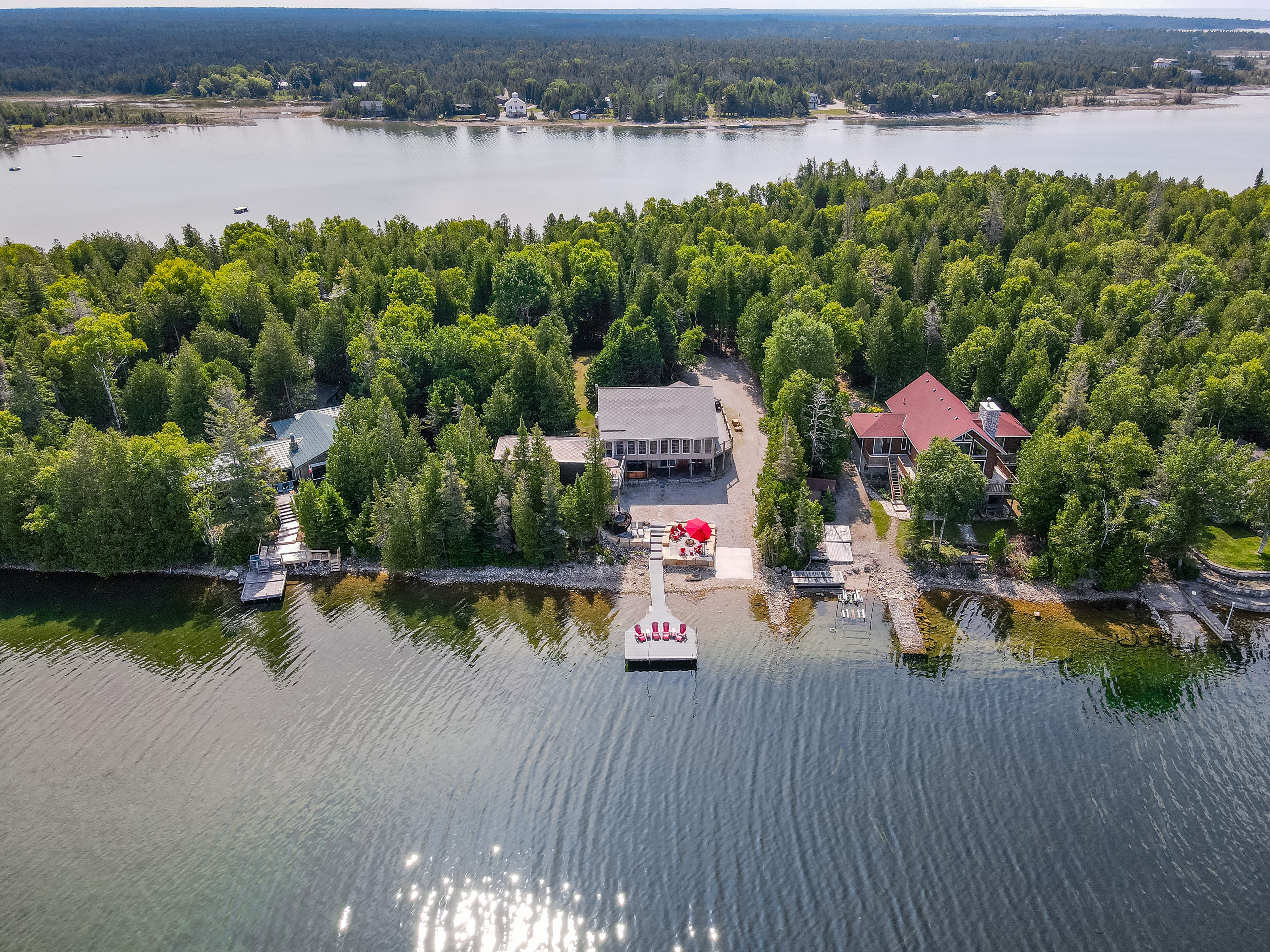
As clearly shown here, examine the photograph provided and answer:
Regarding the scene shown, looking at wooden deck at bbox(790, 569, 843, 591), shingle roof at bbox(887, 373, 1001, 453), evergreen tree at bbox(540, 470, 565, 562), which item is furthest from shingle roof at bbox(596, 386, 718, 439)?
shingle roof at bbox(887, 373, 1001, 453)

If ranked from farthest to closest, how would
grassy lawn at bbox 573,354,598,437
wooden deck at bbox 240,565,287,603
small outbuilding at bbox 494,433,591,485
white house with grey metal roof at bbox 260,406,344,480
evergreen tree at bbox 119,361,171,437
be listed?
grassy lawn at bbox 573,354,598,437 < evergreen tree at bbox 119,361,171,437 < white house with grey metal roof at bbox 260,406,344,480 < small outbuilding at bbox 494,433,591,485 < wooden deck at bbox 240,565,287,603

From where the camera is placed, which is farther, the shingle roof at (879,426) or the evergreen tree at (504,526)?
the shingle roof at (879,426)

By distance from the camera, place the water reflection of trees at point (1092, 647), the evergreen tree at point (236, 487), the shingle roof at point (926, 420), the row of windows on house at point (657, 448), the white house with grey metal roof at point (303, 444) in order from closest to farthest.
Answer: the water reflection of trees at point (1092, 647), the evergreen tree at point (236, 487), the shingle roof at point (926, 420), the white house with grey metal roof at point (303, 444), the row of windows on house at point (657, 448)

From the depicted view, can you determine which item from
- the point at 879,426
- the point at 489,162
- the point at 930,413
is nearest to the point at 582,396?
the point at 879,426

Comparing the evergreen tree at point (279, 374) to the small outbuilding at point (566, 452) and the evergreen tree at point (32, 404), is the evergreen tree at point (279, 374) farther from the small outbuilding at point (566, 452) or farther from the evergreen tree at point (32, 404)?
the small outbuilding at point (566, 452)

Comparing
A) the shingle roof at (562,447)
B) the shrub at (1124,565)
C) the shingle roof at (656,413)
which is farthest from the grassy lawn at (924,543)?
the shingle roof at (562,447)

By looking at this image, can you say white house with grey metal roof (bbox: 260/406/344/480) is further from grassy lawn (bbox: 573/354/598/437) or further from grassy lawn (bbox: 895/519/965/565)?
grassy lawn (bbox: 895/519/965/565)
